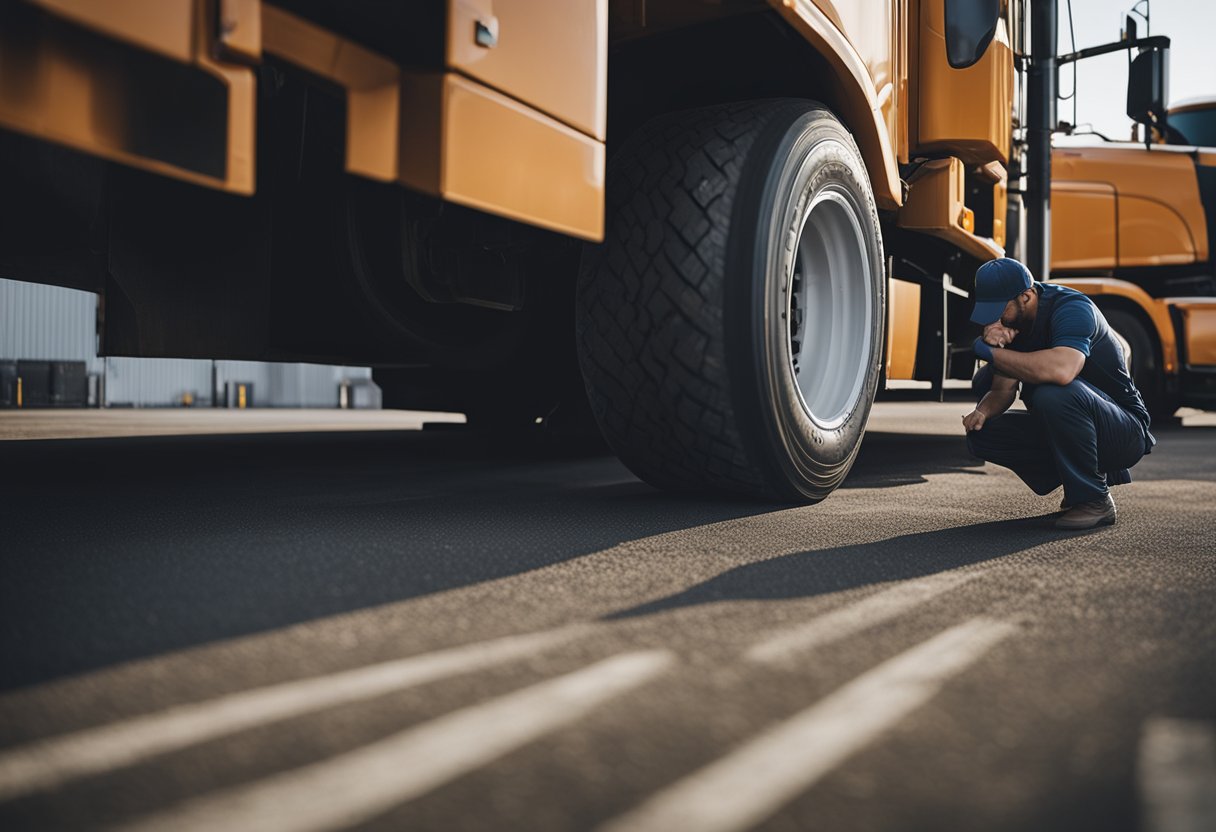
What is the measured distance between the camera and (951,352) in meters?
4.98

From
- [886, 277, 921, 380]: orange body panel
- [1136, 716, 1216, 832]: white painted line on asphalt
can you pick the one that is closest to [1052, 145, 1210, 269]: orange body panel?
[886, 277, 921, 380]: orange body panel

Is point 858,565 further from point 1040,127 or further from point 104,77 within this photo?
point 1040,127

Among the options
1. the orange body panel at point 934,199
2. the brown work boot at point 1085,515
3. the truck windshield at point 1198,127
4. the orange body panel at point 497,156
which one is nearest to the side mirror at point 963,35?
the orange body panel at point 934,199

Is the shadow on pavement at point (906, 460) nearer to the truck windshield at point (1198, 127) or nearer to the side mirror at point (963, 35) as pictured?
the side mirror at point (963, 35)

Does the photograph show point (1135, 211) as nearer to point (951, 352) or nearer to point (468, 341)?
point (951, 352)

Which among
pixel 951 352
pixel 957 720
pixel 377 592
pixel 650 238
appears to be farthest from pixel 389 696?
pixel 951 352

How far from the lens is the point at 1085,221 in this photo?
735 centimetres

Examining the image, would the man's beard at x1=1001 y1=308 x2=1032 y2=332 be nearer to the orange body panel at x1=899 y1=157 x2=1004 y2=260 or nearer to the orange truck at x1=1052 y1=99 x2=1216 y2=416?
the orange body panel at x1=899 y1=157 x2=1004 y2=260

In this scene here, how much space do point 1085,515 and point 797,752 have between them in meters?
2.06

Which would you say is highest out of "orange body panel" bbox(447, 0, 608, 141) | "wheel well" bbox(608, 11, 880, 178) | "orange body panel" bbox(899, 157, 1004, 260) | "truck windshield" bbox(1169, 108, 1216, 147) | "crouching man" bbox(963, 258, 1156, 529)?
"truck windshield" bbox(1169, 108, 1216, 147)

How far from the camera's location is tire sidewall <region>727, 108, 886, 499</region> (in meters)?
2.64

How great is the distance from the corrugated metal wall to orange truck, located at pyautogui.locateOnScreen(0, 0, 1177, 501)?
1686 cm

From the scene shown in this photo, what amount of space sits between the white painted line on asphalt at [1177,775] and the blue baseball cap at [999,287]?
71.1 inches

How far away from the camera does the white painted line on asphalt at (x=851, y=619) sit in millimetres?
1490
